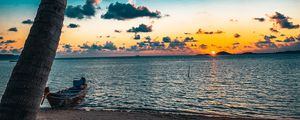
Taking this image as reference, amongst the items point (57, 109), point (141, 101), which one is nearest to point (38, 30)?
point (57, 109)

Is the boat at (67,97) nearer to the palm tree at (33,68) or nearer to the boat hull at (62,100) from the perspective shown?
the boat hull at (62,100)

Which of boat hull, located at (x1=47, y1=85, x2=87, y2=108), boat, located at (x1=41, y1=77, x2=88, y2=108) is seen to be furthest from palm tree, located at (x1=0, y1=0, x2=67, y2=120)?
boat hull, located at (x1=47, y1=85, x2=87, y2=108)

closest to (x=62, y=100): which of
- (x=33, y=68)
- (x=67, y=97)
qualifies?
(x=67, y=97)

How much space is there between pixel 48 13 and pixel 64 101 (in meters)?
29.4

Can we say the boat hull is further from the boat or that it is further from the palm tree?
the palm tree

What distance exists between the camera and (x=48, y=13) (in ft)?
12.4

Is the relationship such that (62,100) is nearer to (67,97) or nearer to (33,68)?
(67,97)

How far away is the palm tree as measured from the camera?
3.53 m

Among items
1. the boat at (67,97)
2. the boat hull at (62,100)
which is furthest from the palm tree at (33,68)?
the boat hull at (62,100)

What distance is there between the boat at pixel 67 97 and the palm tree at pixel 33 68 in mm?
25566

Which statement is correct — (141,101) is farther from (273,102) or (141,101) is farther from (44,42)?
(44,42)

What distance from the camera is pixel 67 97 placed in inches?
1268

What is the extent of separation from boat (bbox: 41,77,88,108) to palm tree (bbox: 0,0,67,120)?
2557cm

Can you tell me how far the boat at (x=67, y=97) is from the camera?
30.9 m
